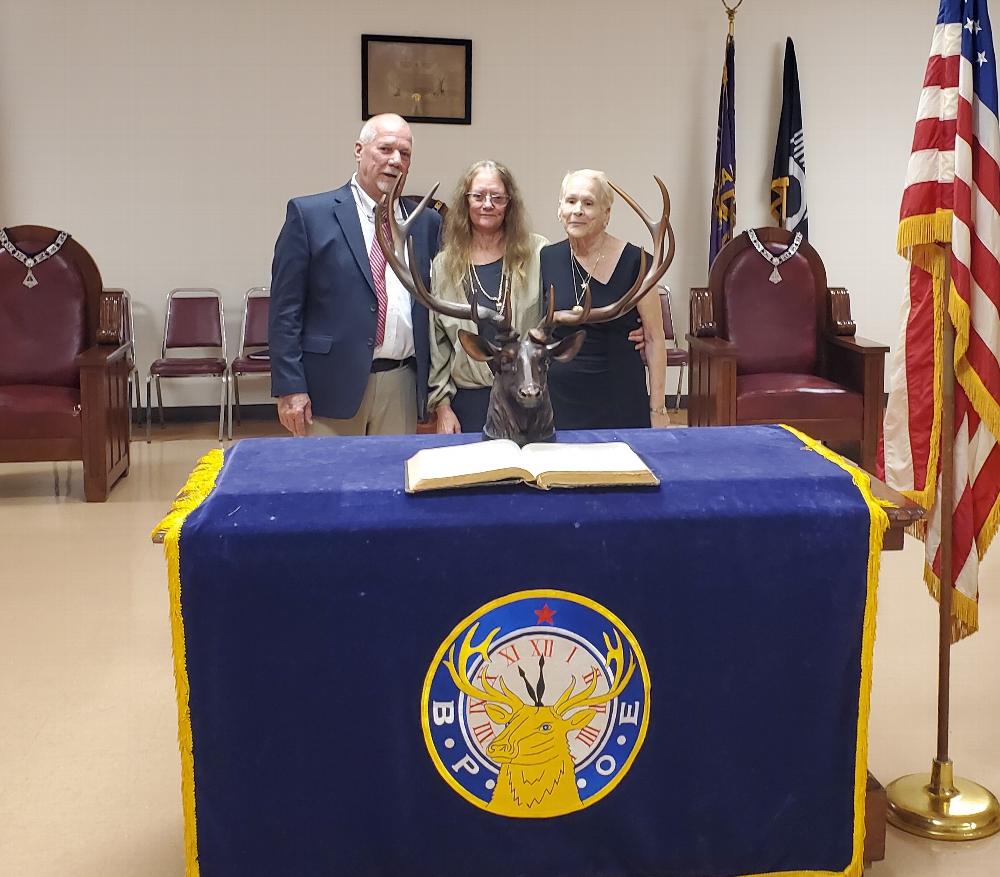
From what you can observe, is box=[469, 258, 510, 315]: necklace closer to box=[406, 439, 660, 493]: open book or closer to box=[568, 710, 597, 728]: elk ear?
box=[406, 439, 660, 493]: open book

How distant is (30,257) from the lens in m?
5.97

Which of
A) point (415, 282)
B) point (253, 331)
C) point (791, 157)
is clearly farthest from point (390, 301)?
point (791, 157)

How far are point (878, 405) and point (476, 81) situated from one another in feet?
11.6

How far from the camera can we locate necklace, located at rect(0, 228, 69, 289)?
19.5ft

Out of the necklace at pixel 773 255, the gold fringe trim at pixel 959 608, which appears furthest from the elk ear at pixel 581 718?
the necklace at pixel 773 255

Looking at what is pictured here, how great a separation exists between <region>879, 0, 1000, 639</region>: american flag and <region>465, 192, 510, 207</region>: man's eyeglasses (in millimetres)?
1000

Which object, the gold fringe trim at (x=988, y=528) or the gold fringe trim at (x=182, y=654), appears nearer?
the gold fringe trim at (x=182, y=654)

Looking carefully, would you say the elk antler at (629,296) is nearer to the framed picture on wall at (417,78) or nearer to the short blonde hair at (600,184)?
the short blonde hair at (600,184)

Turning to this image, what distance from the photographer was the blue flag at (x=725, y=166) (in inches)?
306

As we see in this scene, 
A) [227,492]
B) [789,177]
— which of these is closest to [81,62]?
[789,177]

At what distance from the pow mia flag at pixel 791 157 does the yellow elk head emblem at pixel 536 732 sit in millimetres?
6353

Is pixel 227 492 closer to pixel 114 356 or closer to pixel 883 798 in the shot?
pixel 883 798

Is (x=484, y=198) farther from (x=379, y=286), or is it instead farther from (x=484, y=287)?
(x=379, y=286)

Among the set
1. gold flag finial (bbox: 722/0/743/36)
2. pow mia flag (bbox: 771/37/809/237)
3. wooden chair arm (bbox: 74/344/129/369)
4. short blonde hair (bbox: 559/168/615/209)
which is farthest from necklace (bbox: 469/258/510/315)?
gold flag finial (bbox: 722/0/743/36)
